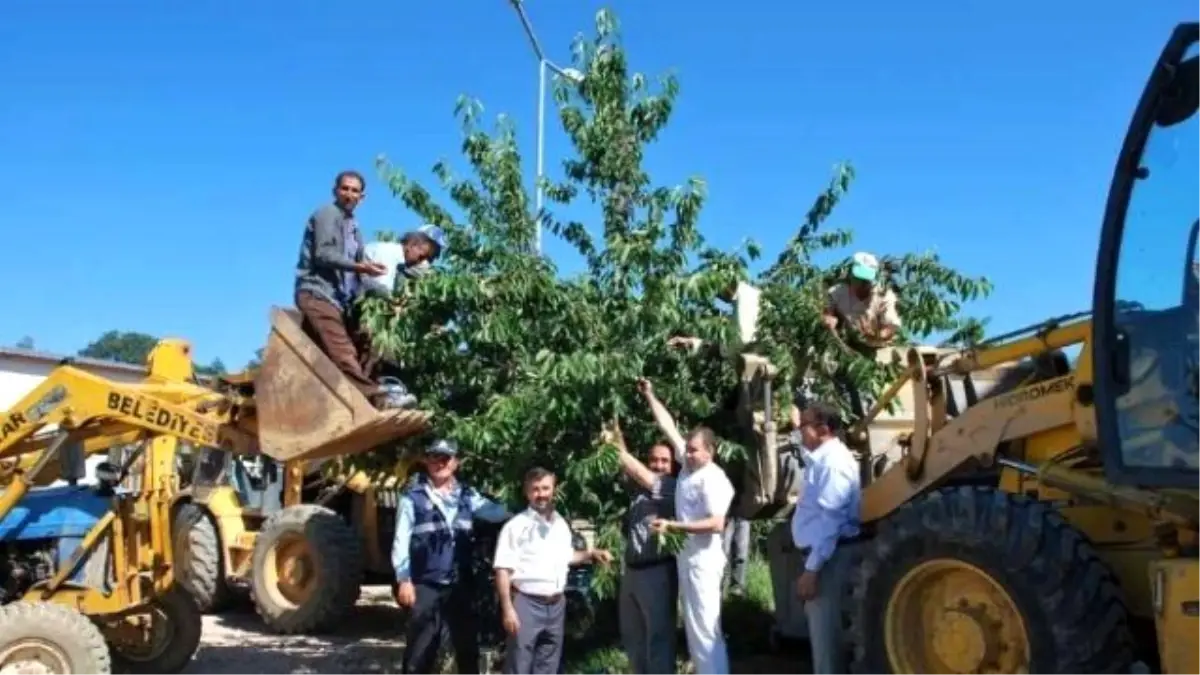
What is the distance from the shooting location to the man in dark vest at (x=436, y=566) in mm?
7180

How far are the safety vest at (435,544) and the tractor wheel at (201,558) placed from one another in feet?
A: 22.5

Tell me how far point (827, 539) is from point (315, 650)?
5671mm

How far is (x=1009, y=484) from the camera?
20.6ft

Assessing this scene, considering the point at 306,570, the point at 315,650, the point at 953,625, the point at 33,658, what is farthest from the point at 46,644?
the point at 953,625

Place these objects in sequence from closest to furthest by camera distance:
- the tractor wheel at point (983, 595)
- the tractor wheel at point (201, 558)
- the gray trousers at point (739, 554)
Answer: the tractor wheel at point (983, 595)
the gray trousers at point (739, 554)
the tractor wheel at point (201, 558)

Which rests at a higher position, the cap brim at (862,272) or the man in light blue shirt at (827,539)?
the cap brim at (862,272)

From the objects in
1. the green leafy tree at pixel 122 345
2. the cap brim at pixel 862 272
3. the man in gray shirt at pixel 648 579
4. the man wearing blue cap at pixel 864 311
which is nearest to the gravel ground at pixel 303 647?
the man in gray shirt at pixel 648 579

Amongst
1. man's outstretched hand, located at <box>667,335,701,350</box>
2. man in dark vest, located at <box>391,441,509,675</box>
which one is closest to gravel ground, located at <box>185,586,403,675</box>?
man in dark vest, located at <box>391,441,509,675</box>

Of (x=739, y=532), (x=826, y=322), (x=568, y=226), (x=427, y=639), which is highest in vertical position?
(x=568, y=226)

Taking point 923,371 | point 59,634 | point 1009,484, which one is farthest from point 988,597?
point 59,634

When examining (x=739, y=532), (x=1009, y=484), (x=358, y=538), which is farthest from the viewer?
(x=358, y=538)

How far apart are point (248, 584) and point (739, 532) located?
5.67 meters

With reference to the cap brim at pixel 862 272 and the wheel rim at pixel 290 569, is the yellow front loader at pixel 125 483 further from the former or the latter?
the cap brim at pixel 862 272

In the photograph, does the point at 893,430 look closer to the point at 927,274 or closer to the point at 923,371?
the point at 927,274
